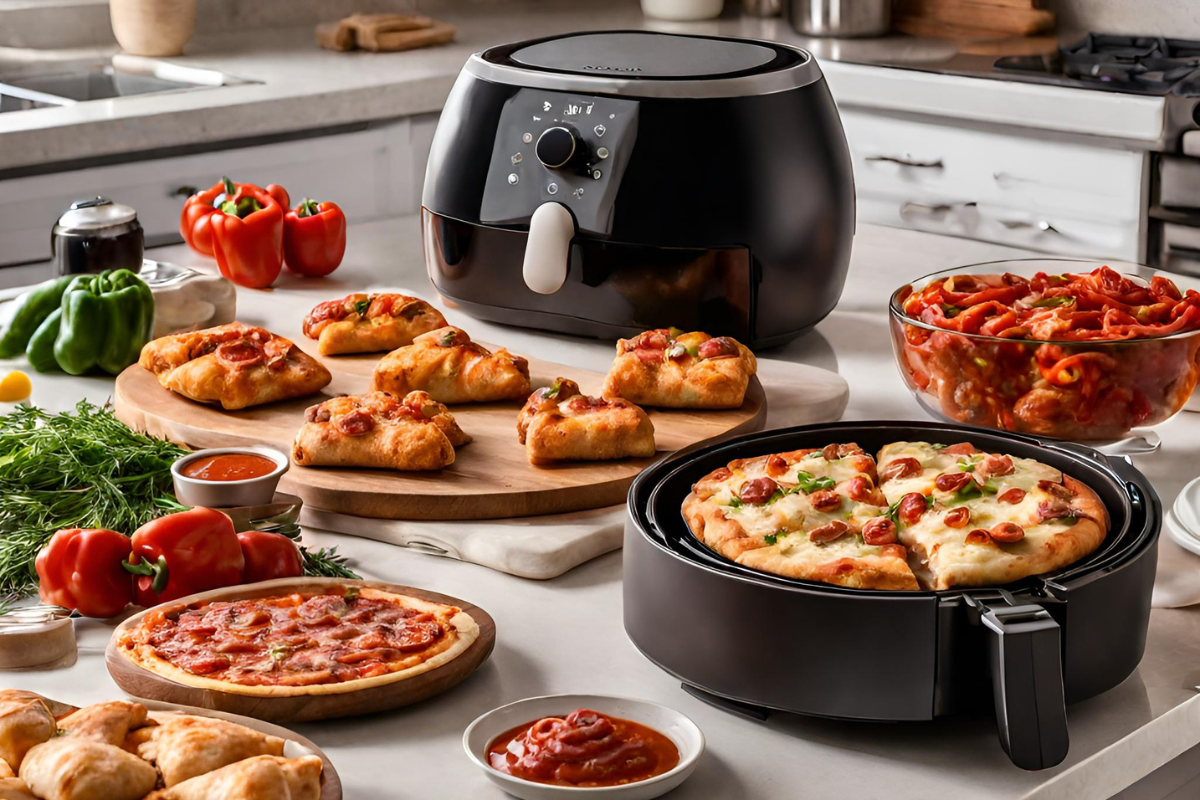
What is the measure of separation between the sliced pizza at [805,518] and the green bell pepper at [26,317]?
115 cm

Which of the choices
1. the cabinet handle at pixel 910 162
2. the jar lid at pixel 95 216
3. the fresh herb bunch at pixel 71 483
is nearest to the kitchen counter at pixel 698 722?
the fresh herb bunch at pixel 71 483

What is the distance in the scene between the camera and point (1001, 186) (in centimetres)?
362

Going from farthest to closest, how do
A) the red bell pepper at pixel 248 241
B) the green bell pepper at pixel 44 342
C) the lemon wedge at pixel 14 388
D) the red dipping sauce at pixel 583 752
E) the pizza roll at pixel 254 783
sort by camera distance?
the red bell pepper at pixel 248 241 < the green bell pepper at pixel 44 342 < the lemon wedge at pixel 14 388 < the red dipping sauce at pixel 583 752 < the pizza roll at pixel 254 783

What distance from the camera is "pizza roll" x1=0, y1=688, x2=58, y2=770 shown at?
899mm

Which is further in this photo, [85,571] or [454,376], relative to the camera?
[454,376]

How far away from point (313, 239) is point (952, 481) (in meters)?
1.39

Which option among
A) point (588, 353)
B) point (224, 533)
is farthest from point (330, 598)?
point (588, 353)

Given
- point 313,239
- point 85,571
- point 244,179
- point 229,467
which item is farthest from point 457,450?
point 244,179

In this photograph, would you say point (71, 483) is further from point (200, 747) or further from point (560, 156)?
point (560, 156)

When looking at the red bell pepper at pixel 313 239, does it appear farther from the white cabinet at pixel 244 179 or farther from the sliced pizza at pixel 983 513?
the sliced pizza at pixel 983 513

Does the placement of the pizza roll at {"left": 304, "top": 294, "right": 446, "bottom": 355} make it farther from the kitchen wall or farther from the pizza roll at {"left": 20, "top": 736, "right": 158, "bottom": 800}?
the kitchen wall

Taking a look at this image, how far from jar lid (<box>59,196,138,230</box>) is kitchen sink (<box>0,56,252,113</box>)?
67.6 inches

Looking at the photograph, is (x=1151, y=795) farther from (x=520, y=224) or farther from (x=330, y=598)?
(x=520, y=224)

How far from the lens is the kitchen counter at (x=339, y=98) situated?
312cm
